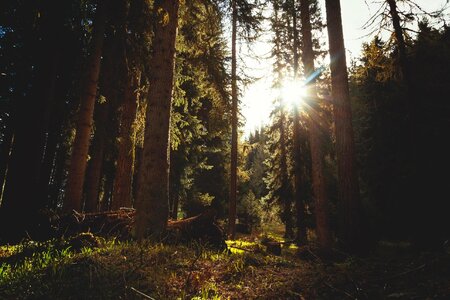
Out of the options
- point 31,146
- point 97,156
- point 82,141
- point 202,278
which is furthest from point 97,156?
point 202,278

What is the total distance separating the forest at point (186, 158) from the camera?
11.6 feet

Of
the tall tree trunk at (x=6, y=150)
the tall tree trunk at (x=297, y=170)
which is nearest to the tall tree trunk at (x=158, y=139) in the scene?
the tall tree trunk at (x=297, y=170)

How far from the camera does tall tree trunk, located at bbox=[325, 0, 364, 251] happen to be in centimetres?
660

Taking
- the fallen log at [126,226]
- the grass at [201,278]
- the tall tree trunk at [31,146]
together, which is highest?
the tall tree trunk at [31,146]

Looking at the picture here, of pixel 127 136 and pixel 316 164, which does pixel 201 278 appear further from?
pixel 316 164

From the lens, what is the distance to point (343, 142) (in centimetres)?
721

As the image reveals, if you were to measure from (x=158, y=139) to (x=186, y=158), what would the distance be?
12.2m

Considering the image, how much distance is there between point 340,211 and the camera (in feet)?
22.7

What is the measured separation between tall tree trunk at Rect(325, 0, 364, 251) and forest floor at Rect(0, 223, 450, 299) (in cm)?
260

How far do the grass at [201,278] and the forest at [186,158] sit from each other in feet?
0.08

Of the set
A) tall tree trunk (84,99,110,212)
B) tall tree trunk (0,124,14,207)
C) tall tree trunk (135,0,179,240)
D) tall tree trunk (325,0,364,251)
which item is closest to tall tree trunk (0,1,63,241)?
tall tree trunk (135,0,179,240)

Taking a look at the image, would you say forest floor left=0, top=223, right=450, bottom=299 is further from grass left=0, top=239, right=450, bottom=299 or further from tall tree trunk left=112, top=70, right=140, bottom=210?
tall tree trunk left=112, top=70, right=140, bottom=210

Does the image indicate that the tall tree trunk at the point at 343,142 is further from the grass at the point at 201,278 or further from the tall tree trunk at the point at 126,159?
the tall tree trunk at the point at 126,159

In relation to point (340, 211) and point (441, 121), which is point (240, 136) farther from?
point (340, 211)
